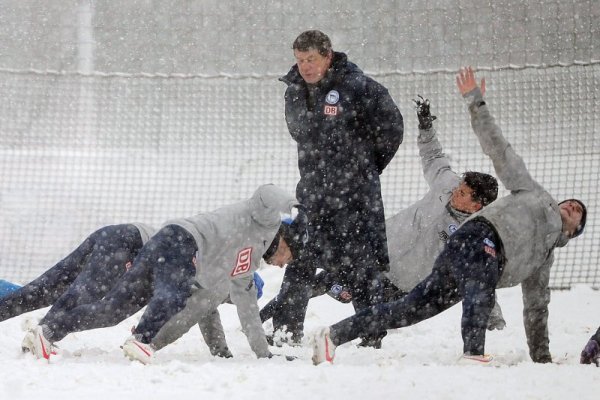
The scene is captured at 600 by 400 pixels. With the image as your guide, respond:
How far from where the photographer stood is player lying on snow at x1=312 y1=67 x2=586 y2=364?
393 centimetres

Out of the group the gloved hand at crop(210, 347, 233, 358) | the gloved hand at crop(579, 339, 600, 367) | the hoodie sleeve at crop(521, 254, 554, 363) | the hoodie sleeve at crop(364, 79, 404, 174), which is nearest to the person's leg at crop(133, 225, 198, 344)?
the gloved hand at crop(210, 347, 233, 358)

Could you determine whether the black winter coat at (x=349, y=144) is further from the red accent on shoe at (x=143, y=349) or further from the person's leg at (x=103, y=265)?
the red accent on shoe at (x=143, y=349)

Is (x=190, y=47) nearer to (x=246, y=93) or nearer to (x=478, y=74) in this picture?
(x=246, y=93)

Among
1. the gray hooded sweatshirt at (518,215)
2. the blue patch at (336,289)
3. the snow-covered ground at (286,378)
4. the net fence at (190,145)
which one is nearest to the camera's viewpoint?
the snow-covered ground at (286,378)

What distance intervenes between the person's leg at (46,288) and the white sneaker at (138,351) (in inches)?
35.9

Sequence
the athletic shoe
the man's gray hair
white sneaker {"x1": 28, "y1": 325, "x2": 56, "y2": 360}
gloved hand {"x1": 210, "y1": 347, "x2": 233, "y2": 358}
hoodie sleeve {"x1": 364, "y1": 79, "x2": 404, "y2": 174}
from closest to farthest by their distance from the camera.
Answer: the athletic shoe → white sneaker {"x1": 28, "y1": 325, "x2": 56, "y2": 360} → gloved hand {"x1": 210, "y1": 347, "x2": 233, "y2": 358} → the man's gray hair → hoodie sleeve {"x1": 364, "y1": 79, "x2": 404, "y2": 174}

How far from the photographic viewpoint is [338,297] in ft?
17.9

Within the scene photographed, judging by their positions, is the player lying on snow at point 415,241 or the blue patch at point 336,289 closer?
the player lying on snow at point 415,241

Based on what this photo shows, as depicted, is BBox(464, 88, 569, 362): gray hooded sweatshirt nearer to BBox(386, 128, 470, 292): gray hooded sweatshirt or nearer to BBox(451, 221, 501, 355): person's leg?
BBox(451, 221, 501, 355): person's leg

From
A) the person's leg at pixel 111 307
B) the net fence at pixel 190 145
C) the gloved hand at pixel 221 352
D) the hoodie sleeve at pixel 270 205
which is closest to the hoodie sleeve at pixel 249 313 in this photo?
the gloved hand at pixel 221 352

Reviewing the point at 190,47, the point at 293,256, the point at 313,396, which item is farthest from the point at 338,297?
the point at 190,47

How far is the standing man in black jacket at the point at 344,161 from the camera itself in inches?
200

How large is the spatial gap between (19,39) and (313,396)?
9.44 metres

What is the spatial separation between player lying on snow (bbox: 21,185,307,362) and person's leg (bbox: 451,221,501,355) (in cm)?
91
